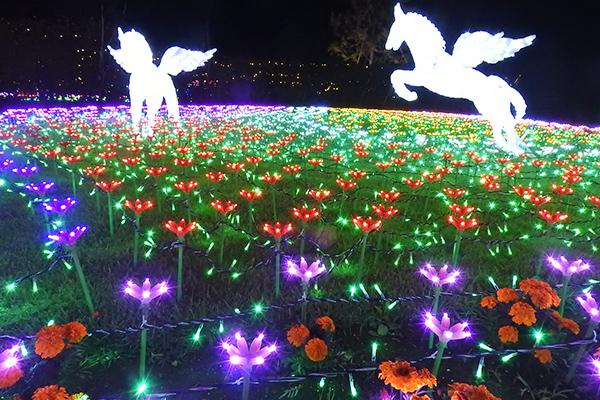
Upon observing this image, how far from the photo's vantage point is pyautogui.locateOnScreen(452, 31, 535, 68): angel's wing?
755cm

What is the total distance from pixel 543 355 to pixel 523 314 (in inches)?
10.9

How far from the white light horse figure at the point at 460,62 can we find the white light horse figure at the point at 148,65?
12.4 ft

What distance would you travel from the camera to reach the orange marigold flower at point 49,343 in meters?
2.46

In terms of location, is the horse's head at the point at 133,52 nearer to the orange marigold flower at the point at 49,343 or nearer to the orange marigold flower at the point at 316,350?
the orange marigold flower at the point at 49,343

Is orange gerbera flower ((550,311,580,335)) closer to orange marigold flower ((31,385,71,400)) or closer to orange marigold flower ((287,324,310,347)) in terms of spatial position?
orange marigold flower ((287,324,310,347))

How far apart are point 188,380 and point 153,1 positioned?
32.1 meters

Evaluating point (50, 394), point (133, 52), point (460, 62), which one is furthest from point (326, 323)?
point (133, 52)

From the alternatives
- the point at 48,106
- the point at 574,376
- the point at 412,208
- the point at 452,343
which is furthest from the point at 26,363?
the point at 48,106

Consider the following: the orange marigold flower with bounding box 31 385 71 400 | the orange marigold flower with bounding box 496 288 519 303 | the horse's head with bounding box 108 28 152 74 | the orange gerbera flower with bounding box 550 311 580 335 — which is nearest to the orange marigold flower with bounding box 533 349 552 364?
the orange gerbera flower with bounding box 550 311 580 335

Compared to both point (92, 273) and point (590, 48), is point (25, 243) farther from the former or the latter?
point (590, 48)

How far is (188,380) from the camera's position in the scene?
2787 mm

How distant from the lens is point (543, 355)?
2.79 meters

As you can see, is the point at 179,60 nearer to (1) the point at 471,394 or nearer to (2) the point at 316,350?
(2) the point at 316,350

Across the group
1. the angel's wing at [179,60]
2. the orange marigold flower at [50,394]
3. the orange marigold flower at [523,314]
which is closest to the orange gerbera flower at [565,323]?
the orange marigold flower at [523,314]
